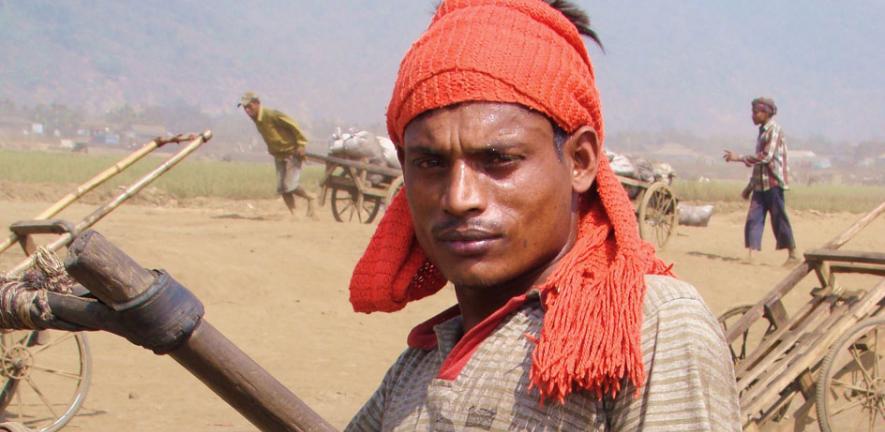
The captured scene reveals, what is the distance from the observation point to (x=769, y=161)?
1071 centimetres

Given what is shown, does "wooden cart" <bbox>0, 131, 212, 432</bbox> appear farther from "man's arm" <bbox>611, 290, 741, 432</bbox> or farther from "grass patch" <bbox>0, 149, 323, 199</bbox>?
"grass patch" <bbox>0, 149, 323, 199</bbox>

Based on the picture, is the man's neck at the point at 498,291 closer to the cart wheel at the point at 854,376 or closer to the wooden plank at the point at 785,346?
the wooden plank at the point at 785,346

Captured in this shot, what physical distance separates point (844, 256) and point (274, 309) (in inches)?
197

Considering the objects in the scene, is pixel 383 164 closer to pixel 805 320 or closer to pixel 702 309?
pixel 805 320

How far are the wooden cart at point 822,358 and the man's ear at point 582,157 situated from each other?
3353 millimetres

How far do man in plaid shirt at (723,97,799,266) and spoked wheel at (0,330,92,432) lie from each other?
23.1 feet

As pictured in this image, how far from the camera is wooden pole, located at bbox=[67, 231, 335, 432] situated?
107 cm

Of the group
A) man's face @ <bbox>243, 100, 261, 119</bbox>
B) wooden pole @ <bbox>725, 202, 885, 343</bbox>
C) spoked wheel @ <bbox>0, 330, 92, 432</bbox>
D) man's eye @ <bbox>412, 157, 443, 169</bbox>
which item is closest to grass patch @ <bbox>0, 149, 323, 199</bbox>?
man's face @ <bbox>243, 100, 261, 119</bbox>

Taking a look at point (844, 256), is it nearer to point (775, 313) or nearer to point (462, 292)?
point (775, 313)

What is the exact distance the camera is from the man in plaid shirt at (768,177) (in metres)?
10.7

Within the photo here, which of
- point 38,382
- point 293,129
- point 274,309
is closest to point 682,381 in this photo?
point 38,382

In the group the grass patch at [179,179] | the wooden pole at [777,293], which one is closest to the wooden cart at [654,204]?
the wooden pole at [777,293]

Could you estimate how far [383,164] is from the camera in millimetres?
13828

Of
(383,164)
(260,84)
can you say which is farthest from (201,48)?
(383,164)
